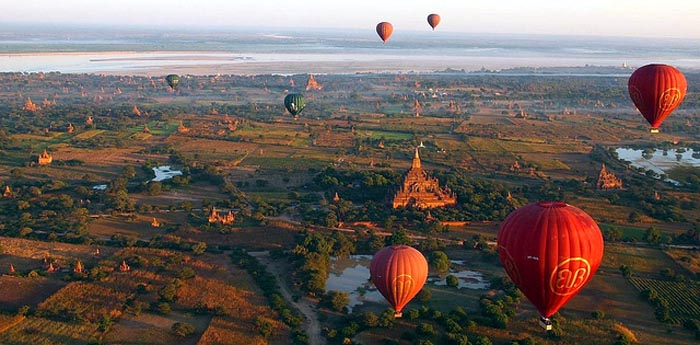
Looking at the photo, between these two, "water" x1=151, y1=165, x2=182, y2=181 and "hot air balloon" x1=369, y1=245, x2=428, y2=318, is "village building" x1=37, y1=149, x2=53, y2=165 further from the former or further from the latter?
"hot air balloon" x1=369, y1=245, x2=428, y2=318

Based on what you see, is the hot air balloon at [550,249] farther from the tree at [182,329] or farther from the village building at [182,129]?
the village building at [182,129]

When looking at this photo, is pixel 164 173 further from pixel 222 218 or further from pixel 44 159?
pixel 222 218

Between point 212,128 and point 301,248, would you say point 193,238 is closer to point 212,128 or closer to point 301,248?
point 301,248

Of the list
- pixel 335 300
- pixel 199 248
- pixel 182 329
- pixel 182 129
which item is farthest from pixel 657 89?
pixel 182 129

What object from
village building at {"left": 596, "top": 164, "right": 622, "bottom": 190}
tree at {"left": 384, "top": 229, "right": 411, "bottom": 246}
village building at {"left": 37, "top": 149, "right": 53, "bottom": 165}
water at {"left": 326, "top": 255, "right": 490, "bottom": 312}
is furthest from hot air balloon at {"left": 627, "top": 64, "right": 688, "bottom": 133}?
village building at {"left": 37, "top": 149, "right": 53, "bottom": 165}

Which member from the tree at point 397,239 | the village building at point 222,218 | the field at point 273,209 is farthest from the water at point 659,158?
Answer: the village building at point 222,218

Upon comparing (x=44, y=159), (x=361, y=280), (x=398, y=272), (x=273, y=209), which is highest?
(x=398, y=272)
